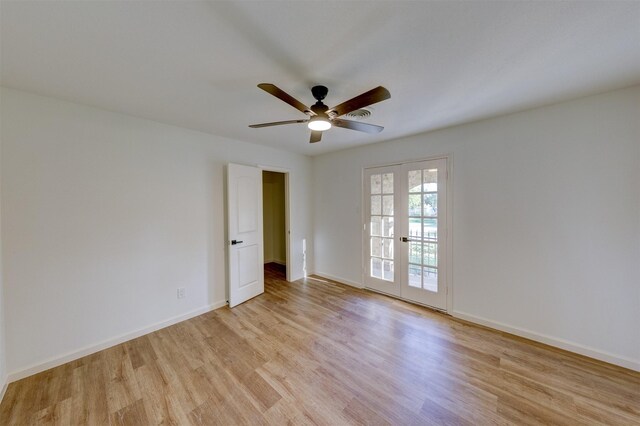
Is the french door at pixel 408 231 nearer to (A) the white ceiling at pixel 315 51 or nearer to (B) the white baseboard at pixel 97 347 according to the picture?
(A) the white ceiling at pixel 315 51

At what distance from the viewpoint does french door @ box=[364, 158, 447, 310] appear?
9.71 feet

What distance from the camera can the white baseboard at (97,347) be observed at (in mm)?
1884

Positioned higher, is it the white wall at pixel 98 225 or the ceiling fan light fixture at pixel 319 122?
the ceiling fan light fixture at pixel 319 122

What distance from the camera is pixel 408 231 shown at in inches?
127

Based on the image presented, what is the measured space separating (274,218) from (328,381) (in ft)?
13.8

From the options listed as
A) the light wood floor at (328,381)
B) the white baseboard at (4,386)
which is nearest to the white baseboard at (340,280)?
the light wood floor at (328,381)

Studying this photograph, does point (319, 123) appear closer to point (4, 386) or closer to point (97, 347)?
point (97, 347)

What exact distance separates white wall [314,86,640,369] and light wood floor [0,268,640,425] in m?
0.31

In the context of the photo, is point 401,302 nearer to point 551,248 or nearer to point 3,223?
point 551,248

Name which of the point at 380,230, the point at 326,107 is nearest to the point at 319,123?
the point at 326,107

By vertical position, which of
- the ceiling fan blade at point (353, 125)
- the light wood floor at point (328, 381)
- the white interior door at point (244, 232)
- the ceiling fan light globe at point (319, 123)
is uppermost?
the ceiling fan blade at point (353, 125)

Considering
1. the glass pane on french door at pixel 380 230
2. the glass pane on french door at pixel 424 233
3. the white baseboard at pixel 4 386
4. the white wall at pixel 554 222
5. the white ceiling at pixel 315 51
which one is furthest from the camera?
the glass pane on french door at pixel 380 230

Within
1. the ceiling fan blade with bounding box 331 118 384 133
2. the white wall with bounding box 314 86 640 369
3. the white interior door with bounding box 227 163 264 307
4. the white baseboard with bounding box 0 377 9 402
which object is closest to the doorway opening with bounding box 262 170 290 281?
the white interior door with bounding box 227 163 264 307

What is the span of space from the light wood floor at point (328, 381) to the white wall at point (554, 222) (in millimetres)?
314
